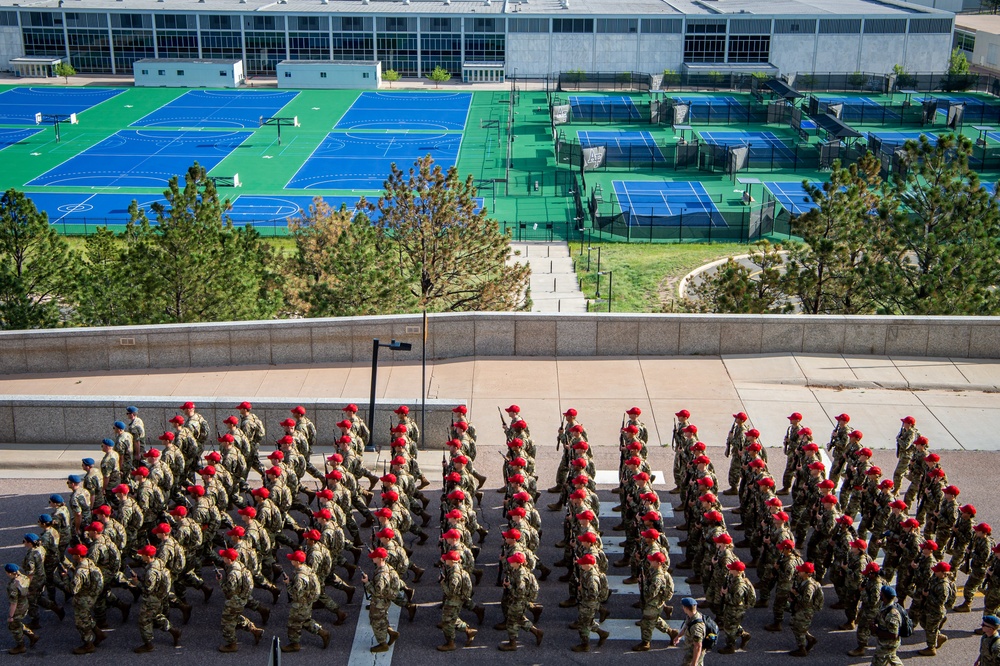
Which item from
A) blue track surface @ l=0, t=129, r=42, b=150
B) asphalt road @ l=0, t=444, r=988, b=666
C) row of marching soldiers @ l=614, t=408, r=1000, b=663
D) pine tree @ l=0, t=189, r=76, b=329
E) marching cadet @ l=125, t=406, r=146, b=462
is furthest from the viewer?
blue track surface @ l=0, t=129, r=42, b=150

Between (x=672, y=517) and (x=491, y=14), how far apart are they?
81514 mm

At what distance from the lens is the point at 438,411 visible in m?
22.2

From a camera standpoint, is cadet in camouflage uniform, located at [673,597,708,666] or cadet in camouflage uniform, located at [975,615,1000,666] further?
cadet in camouflage uniform, located at [673,597,708,666]

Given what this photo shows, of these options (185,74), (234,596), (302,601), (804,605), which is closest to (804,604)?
(804,605)

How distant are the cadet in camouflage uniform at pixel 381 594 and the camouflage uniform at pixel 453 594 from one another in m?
0.66

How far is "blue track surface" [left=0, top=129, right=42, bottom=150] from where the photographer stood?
7536cm

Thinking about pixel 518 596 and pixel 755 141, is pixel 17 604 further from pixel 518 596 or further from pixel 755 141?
pixel 755 141

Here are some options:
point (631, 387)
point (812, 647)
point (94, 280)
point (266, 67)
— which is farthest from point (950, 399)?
point (266, 67)

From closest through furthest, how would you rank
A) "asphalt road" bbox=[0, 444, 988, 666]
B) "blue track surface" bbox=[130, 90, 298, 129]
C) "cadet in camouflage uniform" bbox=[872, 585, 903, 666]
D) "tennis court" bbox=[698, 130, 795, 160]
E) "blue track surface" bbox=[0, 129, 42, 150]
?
"cadet in camouflage uniform" bbox=[872, 585, 903, 666] → "asphalt road" bbox=[0, 444, 988, 666] → "tennis court" bbox=[698, 130, 795, 160] → "blue track surface" bbox=[0, 129, 42, 150] → "blue track surface" bbox=[130, 90, 298, 129]

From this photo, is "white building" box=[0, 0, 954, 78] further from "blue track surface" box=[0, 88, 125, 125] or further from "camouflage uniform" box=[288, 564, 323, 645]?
"camouflage uniform" box=[288, 564, 323, 645]

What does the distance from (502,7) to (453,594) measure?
8900cm

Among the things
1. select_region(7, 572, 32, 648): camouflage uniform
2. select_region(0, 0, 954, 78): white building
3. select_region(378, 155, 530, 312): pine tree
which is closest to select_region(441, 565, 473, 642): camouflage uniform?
select_region(7, 572, 32, 648): camouflage uniform

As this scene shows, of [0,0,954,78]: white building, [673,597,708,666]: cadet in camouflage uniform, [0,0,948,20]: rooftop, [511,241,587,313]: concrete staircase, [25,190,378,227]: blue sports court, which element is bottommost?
[511,241,587,313]: concrete staircase

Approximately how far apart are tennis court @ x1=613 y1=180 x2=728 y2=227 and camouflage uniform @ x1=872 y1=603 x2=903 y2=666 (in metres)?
40.5
